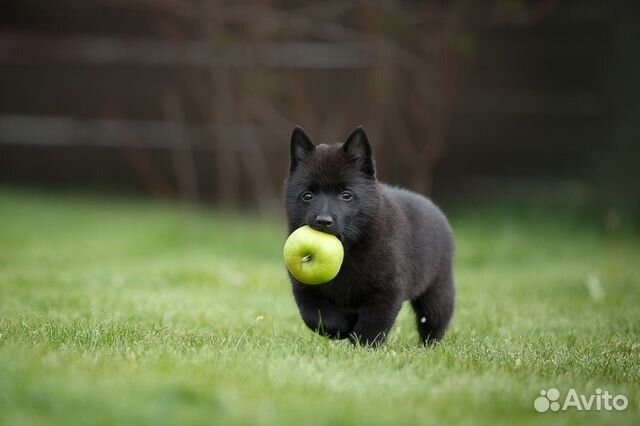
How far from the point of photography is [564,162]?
10.7 meters

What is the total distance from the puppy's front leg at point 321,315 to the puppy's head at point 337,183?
0.99 feet

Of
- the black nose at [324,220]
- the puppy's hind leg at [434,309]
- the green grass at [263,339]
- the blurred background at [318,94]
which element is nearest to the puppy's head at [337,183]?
the black nose at [324,220]

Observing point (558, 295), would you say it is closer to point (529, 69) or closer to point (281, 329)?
point (281, 329)

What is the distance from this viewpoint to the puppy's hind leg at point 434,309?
180 inches

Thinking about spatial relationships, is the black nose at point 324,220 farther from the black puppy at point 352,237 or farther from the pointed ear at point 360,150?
the pointed ear at point 360,150

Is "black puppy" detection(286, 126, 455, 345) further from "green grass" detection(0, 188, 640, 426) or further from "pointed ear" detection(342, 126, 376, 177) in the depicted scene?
"green grass" detection(0, 188, 640, 426)

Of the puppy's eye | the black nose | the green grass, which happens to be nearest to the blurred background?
the green grass

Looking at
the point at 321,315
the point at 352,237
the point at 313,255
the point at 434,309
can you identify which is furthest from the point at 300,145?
the point at 434,309

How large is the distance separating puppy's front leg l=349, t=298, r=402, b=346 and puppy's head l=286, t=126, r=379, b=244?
32 centimetres

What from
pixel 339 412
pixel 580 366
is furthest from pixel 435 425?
pixel 580 366

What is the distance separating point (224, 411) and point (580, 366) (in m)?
1.67

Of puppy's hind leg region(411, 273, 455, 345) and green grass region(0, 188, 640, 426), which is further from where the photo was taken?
puppy's hind leg region(411, 273, 455, 345)

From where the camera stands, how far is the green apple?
3.72 m

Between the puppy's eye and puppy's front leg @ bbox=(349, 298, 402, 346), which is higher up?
the puppy's eye
